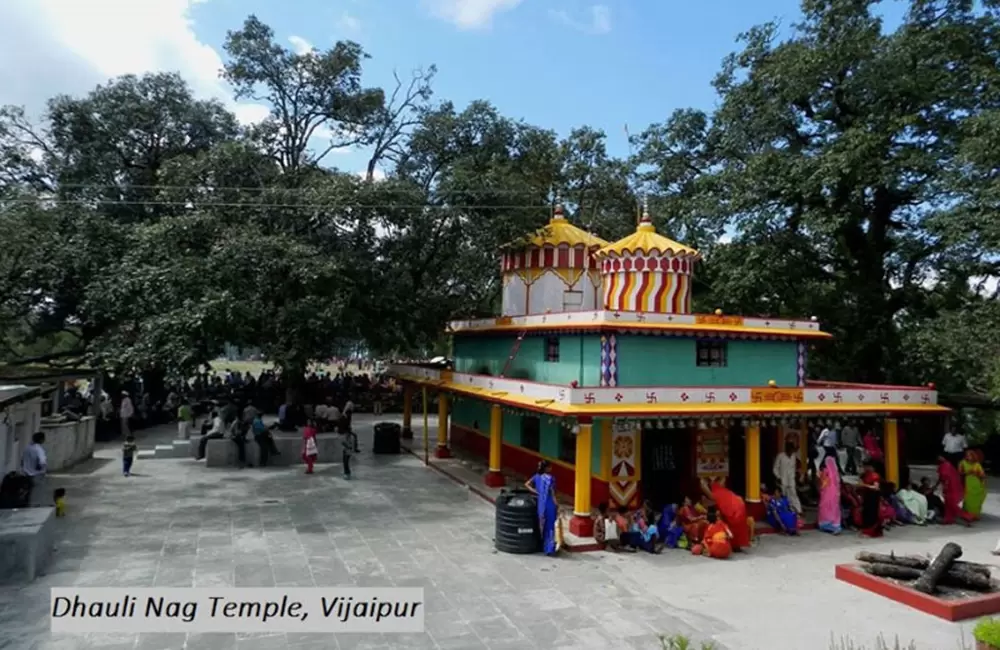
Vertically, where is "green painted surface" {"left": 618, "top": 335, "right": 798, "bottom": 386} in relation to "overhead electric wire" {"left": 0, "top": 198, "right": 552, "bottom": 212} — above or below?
below

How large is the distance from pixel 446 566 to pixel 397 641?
3.10 m

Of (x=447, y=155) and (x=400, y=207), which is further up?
(x=447, y=155)

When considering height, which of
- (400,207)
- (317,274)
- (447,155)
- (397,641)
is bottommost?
(397,641)

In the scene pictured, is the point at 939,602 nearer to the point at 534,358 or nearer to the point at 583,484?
the point at 583,484

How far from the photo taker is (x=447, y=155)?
2748 cm

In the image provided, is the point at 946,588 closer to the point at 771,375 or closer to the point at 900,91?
the point at 771,375

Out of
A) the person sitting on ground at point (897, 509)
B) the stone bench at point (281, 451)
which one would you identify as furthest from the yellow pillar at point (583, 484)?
the stone bench at point (281, 451)

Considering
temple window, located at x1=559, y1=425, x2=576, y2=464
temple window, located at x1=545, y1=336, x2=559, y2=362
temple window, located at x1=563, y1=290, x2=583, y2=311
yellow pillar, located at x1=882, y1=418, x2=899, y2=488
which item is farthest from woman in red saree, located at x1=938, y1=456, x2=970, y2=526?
temple window, located at x1=563, y1=290, x2=583, y2=311

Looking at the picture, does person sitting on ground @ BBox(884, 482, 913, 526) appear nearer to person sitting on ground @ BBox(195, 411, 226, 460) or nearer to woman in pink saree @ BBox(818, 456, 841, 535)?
woman in pink saree @ BBox(818, 456, 841, 535)

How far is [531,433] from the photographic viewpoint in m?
19.2

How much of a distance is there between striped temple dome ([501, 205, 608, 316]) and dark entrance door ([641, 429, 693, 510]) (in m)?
6.52

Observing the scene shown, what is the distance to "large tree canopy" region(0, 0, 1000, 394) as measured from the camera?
836 inches

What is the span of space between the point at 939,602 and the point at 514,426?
470 inches

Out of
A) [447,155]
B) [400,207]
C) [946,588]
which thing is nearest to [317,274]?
[400,207]
